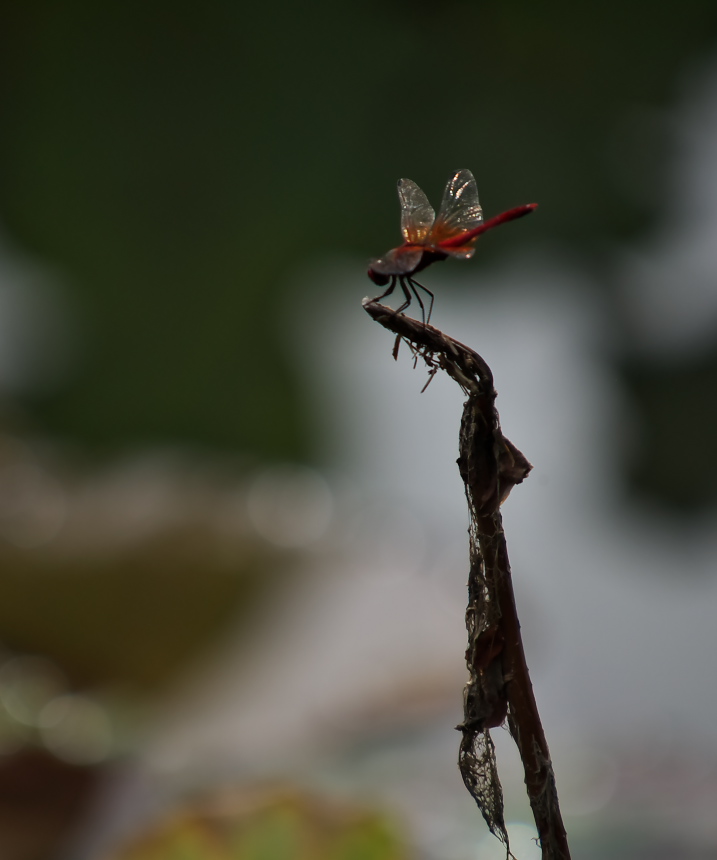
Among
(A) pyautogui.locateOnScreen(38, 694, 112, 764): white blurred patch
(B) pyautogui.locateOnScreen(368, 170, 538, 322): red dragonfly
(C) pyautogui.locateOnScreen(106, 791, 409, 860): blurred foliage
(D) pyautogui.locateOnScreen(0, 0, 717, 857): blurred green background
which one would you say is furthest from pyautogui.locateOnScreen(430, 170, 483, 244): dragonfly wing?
(D) pyautogui.locateOnScreen(0, 0, 717, 857): blurred green background

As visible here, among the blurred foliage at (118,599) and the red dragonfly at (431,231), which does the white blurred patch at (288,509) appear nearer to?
the blurred foliage at (118,599)

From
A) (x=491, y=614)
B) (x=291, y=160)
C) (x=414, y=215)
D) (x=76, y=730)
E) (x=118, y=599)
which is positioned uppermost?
(x=291, y=160)

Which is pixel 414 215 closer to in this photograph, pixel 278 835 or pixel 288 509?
pixel 278 835

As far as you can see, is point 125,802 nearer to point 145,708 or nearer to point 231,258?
point 145,708

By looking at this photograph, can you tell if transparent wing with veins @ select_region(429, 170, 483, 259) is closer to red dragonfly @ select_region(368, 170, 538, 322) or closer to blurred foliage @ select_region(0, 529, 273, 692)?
red dragonfly @ select_region(368, 170, 538, 322)

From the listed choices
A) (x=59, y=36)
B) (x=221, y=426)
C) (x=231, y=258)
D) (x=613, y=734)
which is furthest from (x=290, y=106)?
(x=613, y=734)

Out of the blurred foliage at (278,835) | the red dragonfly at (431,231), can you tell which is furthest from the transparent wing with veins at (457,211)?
the blurred foliage at (278,835)

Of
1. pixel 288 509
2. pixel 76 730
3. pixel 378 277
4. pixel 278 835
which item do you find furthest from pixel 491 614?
pixel 288 509
